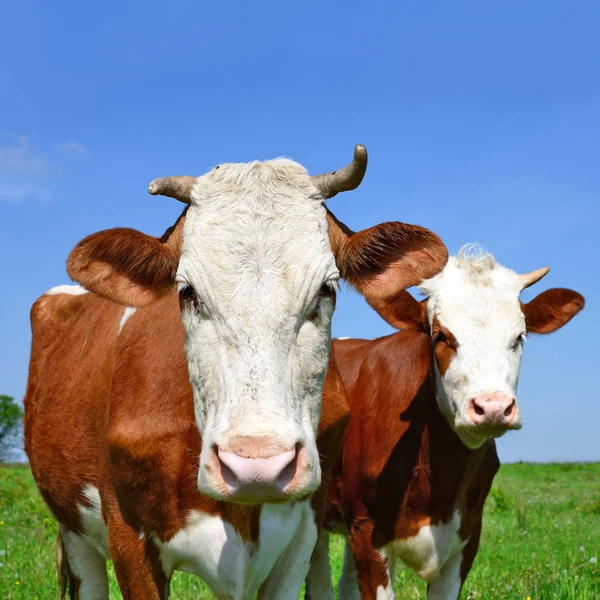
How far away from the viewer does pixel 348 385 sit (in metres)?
6.86

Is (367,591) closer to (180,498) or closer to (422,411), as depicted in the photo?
A: (422,411)

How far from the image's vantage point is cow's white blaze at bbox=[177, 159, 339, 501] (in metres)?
2.86

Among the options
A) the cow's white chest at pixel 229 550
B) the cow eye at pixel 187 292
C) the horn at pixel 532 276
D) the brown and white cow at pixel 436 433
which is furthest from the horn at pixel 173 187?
the horn at pixel 532 276

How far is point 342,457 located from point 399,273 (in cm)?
272

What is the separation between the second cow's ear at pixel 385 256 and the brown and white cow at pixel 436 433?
135 cm

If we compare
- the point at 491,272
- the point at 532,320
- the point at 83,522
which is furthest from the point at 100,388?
the point at 532,320

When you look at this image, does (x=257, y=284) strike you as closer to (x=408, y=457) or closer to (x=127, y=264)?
(x=127, y=264)

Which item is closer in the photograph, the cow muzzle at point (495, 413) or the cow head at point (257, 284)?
the cow head at point (257, 284)

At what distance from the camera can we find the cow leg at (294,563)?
4008 millimetres

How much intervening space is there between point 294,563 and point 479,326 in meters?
2.38

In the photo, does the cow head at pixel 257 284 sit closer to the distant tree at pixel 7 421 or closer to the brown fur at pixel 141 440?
the brown fur at pixel 141 440

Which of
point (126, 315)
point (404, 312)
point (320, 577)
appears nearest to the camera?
point (126, 315)

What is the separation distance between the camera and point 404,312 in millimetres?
6156

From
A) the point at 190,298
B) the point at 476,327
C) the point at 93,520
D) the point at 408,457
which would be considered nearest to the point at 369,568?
the point at 408,457
